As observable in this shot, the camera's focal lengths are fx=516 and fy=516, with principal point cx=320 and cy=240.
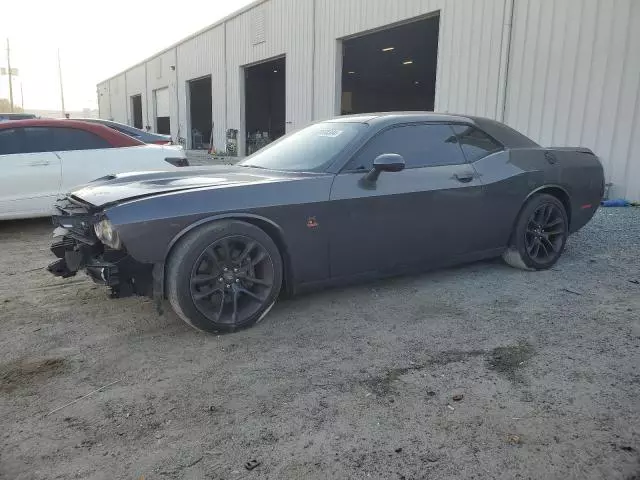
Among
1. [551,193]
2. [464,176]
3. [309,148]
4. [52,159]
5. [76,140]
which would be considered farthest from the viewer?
[76,140]

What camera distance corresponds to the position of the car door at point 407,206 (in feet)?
Result: 12.3

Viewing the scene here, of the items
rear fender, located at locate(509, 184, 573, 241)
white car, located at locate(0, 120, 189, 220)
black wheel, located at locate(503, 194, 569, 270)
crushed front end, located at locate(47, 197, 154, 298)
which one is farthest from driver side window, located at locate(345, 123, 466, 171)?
white car, located at locate(0, 120, 189, 220)

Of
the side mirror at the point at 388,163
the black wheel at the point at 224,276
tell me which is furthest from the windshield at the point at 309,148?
the black wheel at the point at 224,276

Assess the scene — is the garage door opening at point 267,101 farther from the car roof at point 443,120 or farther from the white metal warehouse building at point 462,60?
the car roof at point 443,120

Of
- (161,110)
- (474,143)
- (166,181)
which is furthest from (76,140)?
(161,110)

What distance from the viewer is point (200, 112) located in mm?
28625

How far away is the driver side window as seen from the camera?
12.9 ft

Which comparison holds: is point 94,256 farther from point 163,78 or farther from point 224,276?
point 163,78

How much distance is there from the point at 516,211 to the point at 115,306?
3495 millimetres

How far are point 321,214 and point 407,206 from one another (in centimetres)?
76

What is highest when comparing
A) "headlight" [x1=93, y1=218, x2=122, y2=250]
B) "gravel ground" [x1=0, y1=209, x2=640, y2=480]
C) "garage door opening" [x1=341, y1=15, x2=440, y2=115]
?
"garage door opening" [x1=341, y1=15, x2=440, y2=115]

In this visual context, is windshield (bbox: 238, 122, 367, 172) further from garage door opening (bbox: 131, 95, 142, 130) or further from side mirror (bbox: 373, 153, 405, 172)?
garage door opening (bbox: 131, 95, 142, 130)

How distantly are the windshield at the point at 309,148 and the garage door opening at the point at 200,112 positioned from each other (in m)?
22.6

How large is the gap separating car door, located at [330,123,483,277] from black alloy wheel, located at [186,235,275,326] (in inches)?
22.1
